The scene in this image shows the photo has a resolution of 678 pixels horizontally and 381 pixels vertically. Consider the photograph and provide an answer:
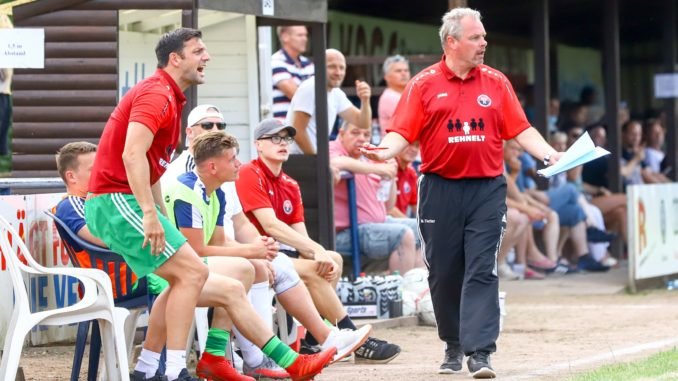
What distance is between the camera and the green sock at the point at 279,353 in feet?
22.7

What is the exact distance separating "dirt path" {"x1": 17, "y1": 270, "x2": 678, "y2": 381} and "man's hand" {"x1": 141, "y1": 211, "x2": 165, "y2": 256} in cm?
167

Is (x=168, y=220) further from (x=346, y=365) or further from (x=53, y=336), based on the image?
(x=53, y=336)

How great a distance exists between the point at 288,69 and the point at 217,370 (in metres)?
4.83

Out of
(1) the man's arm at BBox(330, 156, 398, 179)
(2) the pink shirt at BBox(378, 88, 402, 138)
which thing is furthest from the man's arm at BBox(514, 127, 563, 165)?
(2) the pink shirt at BBox(378, 88, 402, 138)

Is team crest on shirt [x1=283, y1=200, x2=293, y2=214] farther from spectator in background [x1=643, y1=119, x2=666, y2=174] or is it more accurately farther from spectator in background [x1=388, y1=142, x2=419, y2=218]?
spectator in background [x1=643, y1=119, x2=666, y2=174]

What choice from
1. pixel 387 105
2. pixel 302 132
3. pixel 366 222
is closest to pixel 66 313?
pixel 302 132

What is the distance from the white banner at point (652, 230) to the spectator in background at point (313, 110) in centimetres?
350

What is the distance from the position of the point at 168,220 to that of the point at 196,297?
0.35 metres

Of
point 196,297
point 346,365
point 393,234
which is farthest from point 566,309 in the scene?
point 196,297

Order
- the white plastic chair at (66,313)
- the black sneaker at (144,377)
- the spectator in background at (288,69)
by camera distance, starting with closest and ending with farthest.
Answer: the white plastic chair at (66,313) → the black sneaker at (144,377) → the spectator in background at (288,69)

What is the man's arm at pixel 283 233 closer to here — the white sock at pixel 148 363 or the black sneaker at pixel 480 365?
the black sneaker at pixel 480 365

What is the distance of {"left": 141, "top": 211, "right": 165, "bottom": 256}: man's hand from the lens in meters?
Answer: 6.38

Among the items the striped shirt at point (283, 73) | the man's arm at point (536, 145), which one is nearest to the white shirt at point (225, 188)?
the man's arm at point (536, 145)

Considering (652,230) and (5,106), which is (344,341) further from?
(652,230)
